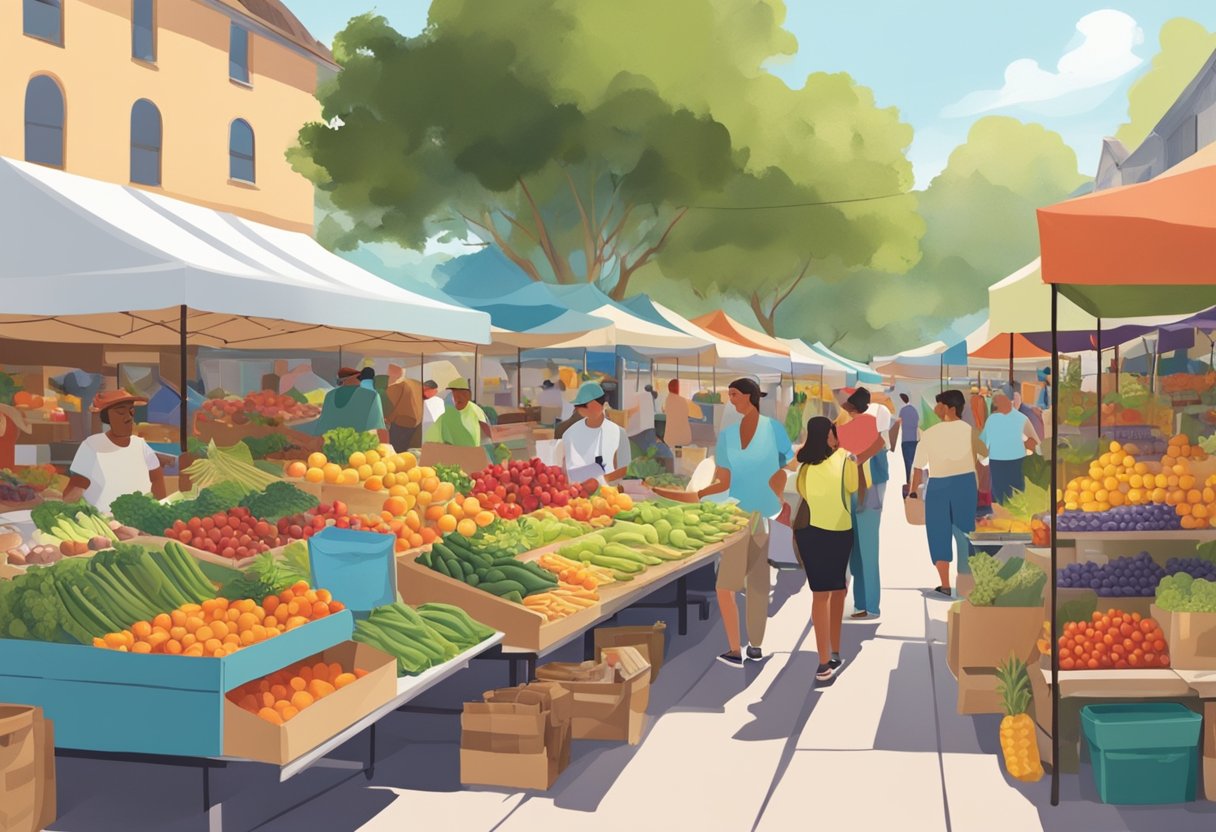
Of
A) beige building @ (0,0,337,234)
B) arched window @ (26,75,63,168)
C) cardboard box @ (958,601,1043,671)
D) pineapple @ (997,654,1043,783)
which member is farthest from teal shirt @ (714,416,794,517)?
arched window @ (26,75,63,168)

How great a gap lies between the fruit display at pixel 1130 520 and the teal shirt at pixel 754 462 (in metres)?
2.40

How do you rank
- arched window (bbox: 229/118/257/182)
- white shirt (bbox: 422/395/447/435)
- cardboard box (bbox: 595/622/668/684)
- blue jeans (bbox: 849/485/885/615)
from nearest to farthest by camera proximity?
cardboard box (bbox: 595/622/668/684) → blue jeans (bbox: 849/485/885/615) → white shirt (bbox: 422/395/447/435) → arched window (bbox: 229/118/257/182)

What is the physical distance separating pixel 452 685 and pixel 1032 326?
4.92 meters

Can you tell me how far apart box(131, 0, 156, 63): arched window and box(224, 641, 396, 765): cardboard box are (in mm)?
23037

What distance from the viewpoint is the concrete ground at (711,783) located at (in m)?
5.76

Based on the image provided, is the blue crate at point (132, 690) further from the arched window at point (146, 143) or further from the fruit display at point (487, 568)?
the arched window at point (146, 143)

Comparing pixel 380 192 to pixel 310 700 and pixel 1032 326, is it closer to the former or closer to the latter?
pixel 1032 326

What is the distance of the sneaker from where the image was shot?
9148mm

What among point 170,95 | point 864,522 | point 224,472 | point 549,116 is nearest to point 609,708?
point 224,472

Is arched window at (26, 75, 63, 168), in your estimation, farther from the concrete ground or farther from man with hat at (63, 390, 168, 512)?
the concrete ground

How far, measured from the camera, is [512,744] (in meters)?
6.26

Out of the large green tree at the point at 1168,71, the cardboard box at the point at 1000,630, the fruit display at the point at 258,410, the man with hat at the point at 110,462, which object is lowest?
the cardboard box at the point at 1000,630

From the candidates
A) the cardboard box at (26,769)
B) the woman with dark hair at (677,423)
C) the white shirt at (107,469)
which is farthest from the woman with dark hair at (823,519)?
the woman with dark hair at (677,423)

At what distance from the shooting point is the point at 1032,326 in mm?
9516
